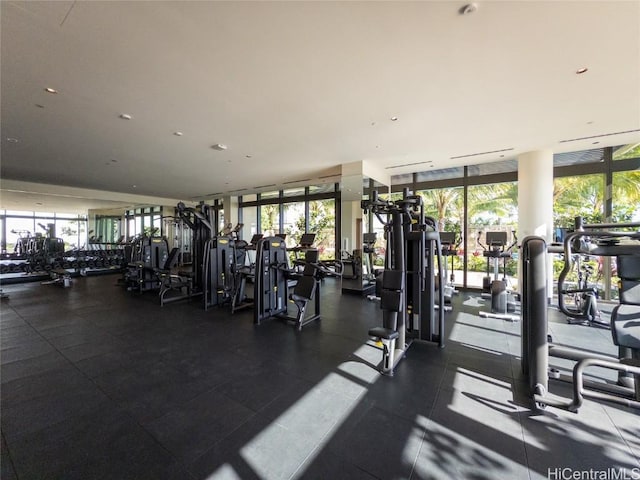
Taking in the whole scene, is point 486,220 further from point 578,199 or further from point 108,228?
point 108,228

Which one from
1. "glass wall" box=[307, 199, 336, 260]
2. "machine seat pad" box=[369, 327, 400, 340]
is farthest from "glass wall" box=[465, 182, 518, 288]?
"machine seat pad" box=[369, 327, 400, 340]

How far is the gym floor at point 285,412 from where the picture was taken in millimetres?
1647

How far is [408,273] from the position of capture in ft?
11.8

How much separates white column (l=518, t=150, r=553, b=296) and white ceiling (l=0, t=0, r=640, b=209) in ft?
1.05

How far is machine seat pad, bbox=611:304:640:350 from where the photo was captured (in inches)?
83.1

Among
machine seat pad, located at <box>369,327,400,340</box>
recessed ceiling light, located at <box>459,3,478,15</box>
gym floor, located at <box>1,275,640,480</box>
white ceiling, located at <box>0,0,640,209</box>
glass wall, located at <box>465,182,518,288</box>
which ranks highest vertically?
white ceiling, located at <box>0,0,640,209</box>

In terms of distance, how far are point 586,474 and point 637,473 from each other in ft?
1.08

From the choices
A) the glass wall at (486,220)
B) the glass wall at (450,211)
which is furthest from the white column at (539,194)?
the glass wall at (450,211)

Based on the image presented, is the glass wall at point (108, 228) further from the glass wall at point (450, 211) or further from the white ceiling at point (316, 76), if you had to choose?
the glass wall at point (450, 211)

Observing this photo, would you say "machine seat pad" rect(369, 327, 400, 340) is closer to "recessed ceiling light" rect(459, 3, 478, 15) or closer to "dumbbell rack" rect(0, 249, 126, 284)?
"recessed ceiling light" rect(459, 3, 478, 15)

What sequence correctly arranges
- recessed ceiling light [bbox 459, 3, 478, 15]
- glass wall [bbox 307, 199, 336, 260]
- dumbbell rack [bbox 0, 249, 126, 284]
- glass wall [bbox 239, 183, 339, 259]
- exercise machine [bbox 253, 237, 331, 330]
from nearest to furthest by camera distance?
recessed ceiling light [bbox 459, 3, 478, 15]
exercise machine [bbox 253, 237, 331, 330]
dumbbell rack [bbox 0, 249, 126, 284]
glass wall [bbox 307, 199, 336, 260]
glass wall [bbox 239, 183, 339, 259]

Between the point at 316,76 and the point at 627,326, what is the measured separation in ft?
12.2

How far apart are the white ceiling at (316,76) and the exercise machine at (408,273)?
4.71 feet

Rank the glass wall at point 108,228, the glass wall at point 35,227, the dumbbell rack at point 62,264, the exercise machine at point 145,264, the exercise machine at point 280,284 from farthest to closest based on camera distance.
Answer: the glass wall at point 108,228
the glass wall at point 35,227
the dumbbell rack at point 62,264
the exercise machine at point 145,264
the exercise machine at point 280,284
